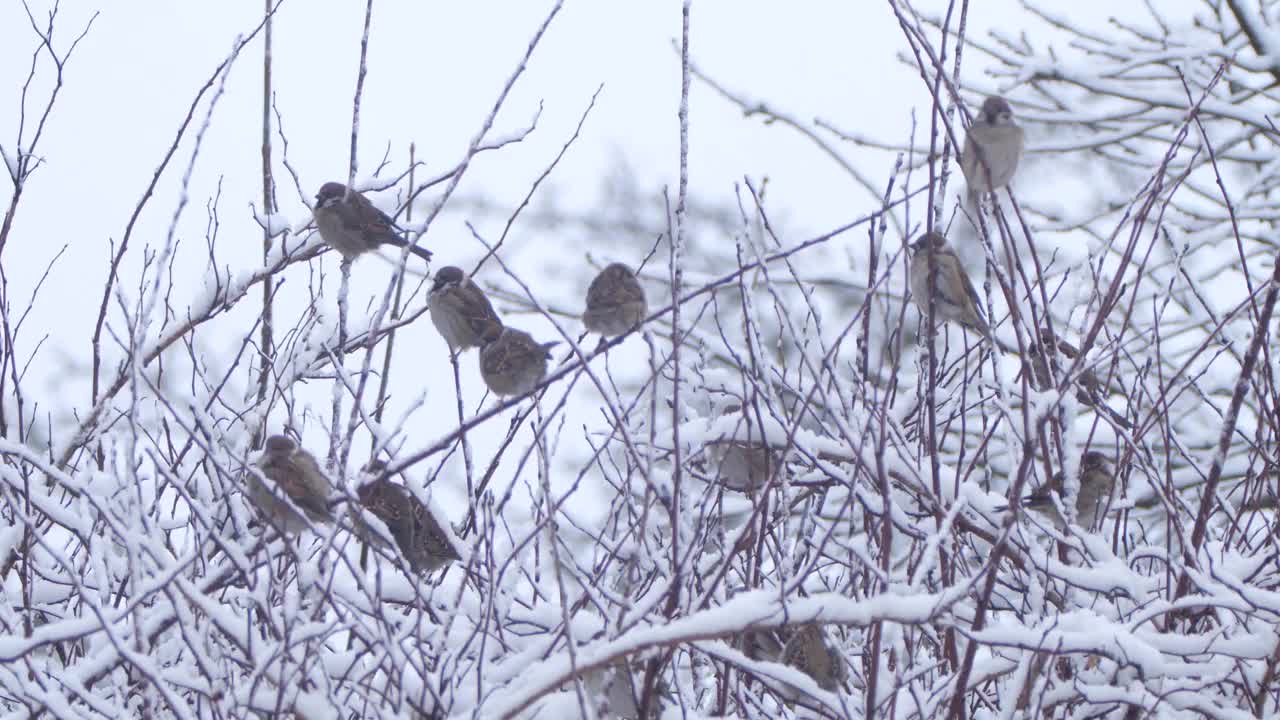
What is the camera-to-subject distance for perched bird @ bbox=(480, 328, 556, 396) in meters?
4.74

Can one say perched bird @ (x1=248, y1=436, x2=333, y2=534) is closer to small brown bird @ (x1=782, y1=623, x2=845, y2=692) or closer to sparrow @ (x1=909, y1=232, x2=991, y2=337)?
small brown bird @ (x1=782, y1=623, x2=845, y2=692)

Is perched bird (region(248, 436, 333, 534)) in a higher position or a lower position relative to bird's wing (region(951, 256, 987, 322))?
lower

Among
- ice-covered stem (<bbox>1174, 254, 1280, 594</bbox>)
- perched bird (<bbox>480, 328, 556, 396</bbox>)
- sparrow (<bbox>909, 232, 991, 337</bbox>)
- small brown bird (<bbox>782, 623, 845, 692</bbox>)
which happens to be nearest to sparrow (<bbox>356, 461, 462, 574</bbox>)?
perched bird (<bbox>480, 328, 556, 396</bbox>)

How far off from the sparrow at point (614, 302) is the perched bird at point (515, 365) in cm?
37

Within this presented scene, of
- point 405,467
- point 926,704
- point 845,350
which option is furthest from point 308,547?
point 845,350

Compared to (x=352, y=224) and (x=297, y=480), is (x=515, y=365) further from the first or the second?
(x=297, y=480)

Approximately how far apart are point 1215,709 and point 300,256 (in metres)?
2.97

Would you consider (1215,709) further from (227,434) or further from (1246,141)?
(1246,141)

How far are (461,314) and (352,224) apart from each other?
495 mm

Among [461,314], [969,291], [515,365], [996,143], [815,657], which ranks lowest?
[815,657]

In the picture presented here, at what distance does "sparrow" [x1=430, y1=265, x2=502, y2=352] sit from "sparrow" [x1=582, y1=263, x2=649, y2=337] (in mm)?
350

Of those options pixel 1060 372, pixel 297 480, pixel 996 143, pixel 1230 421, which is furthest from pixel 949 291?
pixel 297 480

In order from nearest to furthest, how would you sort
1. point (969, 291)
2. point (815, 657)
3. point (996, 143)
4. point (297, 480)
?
point (815, 657) → point (297, 480) → point (969, 291) → point (996, 143)

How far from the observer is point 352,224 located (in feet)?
16.4
